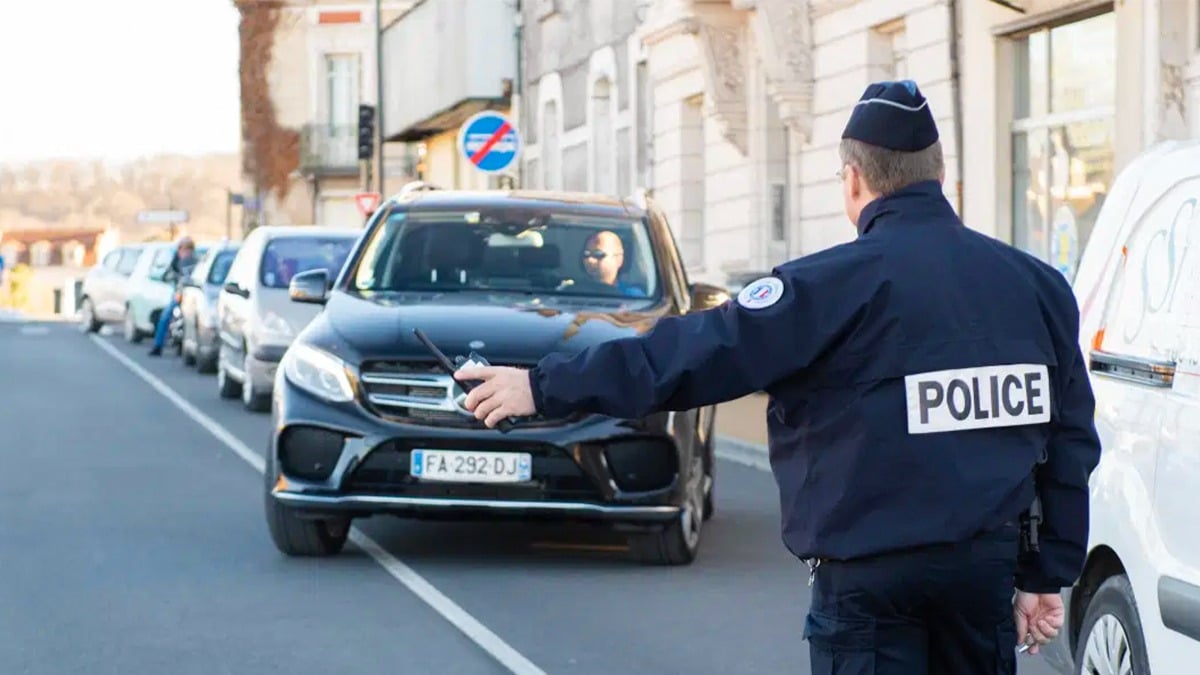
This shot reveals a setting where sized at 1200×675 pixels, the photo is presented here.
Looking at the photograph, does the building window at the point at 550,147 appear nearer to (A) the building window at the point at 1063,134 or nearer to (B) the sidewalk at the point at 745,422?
(B) the sidewalk at the point at 745,422

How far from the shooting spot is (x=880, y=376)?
444cm

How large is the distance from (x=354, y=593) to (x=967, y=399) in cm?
609

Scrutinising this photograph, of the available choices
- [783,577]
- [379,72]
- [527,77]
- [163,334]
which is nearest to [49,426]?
[783,577]

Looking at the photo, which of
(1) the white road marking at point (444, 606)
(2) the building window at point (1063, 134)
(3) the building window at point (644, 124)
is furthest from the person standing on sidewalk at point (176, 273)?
(1) the white road marking at point (444, 606)

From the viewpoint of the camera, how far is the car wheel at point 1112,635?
6.37m

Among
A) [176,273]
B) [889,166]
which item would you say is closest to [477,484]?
[889,166]

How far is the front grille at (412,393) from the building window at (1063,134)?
945cm

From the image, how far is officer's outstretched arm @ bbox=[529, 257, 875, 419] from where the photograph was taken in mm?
4441

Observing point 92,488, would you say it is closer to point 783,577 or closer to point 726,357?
point 783,577

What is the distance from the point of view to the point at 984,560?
4445 mm

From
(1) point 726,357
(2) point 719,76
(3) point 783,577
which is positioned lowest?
(3) point 783,577

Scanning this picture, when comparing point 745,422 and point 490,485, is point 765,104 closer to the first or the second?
point 745,422

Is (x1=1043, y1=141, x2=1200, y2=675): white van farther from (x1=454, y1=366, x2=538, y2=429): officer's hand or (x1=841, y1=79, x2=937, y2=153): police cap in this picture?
(x1=454, y1=366, x2=538, y2=429): officer's hand

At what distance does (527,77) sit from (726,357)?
38205 millimetres
